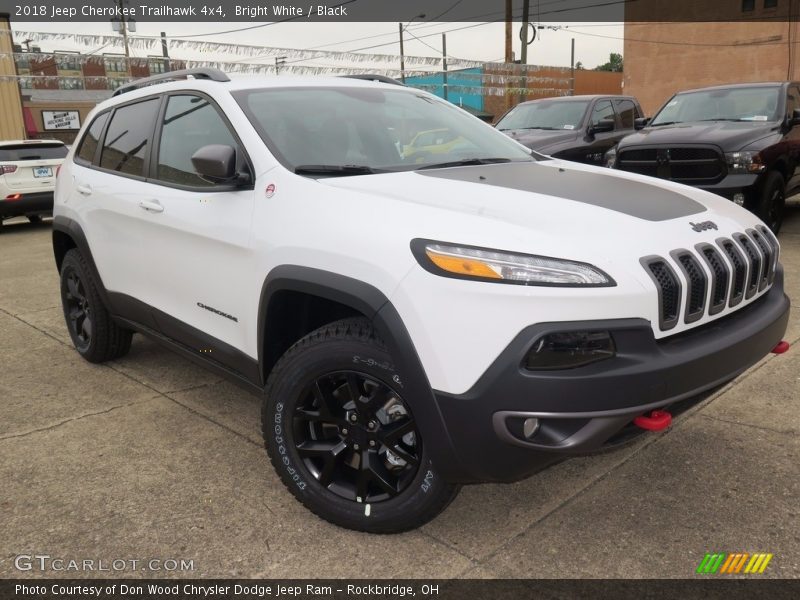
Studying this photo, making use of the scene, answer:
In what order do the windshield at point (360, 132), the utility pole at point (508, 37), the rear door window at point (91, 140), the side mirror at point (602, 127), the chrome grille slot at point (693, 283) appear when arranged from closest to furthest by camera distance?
the chrome grille slot at point (693, 283), the windshield at point (360, 132), the rear door window at point (91, 140), the side mirror at point (602, 127), the utility pole at point (508, 37)

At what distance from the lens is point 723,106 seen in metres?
8.50

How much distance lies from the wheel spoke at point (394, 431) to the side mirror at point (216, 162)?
46.8 inches

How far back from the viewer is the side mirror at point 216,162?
2756 mm

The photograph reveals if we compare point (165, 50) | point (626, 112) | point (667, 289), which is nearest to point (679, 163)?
point (626, 112)

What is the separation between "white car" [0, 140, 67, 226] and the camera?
37.3 ft

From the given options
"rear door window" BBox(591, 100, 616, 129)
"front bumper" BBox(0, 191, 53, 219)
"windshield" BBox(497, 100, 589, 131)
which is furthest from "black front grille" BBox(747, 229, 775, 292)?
"front bumper" BBox(0, 191, 53, 219)

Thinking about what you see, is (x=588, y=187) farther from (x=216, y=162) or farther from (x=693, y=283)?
(x=216, y=162)

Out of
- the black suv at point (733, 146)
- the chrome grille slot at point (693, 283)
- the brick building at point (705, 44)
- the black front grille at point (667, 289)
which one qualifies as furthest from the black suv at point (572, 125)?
the brick building at point (705, 44)

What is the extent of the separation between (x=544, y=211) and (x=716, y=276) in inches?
24.3

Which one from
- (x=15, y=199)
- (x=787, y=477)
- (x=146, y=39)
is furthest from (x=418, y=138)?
(x=146, y=39)

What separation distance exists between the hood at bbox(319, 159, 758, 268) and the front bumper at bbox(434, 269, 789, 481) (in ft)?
0.96

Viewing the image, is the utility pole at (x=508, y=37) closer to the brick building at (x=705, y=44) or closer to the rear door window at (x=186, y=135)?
the brick building at (x=705, y=44)

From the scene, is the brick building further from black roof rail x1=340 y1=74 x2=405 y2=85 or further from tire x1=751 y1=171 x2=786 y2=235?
black roof rail x1=340 y1=74 x2=405 y2=85

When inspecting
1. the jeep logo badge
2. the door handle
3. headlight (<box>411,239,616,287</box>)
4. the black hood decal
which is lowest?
headlight (<box>411,239,616,287</box>)
